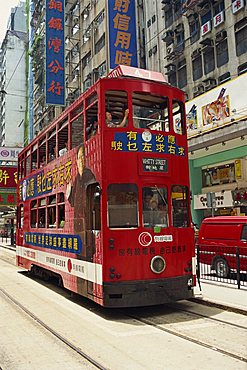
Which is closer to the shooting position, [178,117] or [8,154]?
[178,117]

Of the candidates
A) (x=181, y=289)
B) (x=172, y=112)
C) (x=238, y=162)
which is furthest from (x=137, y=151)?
(x=238, y=162)

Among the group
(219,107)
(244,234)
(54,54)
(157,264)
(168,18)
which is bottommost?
(157,264)

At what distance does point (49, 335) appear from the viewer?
6.96 m

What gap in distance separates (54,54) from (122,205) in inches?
982

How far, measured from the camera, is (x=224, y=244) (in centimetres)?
1343

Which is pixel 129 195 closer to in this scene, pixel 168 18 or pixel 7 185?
pixel 7 185

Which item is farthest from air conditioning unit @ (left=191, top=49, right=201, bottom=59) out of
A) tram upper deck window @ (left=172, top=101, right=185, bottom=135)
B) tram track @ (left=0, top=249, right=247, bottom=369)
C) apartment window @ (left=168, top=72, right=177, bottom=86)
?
tram track @ (left=0, top=249, right=247, bottom=369)

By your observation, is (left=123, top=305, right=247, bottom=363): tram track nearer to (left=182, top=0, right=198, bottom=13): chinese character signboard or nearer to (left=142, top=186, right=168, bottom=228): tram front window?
(left=142, top=186, right=168, bottom=228): tram front window

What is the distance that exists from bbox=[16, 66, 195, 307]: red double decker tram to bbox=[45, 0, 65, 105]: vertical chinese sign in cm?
2107

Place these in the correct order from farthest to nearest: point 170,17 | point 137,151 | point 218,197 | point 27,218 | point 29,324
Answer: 1. point 170,17
2. point 218,197
3. point 27,218
4. point 137,151
5. point 29,324

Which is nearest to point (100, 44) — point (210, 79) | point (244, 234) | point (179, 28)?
point (179, 28)

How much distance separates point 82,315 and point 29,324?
1.16 meters

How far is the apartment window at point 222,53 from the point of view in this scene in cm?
2511

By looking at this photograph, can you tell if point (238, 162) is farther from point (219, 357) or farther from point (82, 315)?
point (219, 357)
